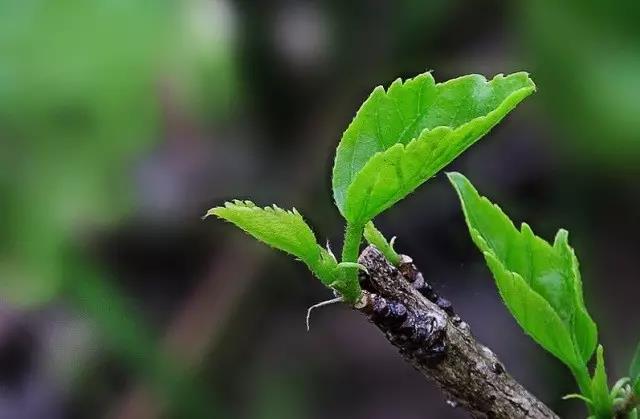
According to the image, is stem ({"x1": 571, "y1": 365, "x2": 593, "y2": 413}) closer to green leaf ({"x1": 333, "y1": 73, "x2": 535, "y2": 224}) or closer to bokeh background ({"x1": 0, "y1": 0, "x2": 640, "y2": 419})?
green leaf ({"x1": 333, "y1": 73, "x2": 535, "y2": 224})

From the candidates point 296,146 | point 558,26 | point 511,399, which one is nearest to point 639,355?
point 511,399

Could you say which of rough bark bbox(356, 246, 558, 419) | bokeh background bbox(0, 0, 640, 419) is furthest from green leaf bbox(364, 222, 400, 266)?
bokeh background bbox(0, 0, 640, 419)

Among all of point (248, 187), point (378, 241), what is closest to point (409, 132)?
point (378, 241)

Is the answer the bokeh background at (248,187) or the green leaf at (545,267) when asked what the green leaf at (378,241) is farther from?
the bokeh background at (248,187)

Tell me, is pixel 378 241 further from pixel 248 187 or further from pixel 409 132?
pixel 248 187

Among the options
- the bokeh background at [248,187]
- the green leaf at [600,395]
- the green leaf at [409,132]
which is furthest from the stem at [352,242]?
the bokeh background at [248,187]

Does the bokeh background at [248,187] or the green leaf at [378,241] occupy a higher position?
the green leaf at [378,241]
